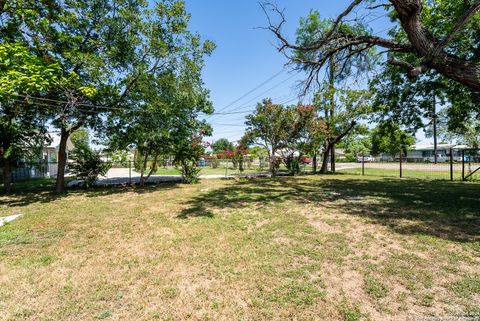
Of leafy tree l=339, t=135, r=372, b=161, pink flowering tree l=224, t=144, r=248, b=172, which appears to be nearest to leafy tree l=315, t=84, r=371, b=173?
pink flowering tree l=224, t=144, r=248, b=172

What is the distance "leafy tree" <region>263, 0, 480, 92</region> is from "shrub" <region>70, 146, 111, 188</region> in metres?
9.80

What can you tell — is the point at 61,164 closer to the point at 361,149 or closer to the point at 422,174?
the point at 422,174

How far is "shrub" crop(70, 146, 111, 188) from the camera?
1081 cm

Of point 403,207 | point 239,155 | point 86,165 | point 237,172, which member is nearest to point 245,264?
point 403,207

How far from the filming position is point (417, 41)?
18.5ft

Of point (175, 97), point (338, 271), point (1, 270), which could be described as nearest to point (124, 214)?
point (1, 270)

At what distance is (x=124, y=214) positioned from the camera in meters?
5.98

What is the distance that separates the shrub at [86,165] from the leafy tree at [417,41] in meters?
9.80

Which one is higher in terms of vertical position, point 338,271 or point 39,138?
point 39,138

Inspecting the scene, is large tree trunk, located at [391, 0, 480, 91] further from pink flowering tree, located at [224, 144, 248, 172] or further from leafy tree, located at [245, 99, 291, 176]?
pink flowering tree, located at [224, 144, 248, 172]

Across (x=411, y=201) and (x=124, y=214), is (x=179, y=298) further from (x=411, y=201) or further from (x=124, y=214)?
(x=411, y=201)

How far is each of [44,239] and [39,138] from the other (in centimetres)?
898

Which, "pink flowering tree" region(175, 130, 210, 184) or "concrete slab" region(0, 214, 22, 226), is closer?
"concrete slab" region(0, 214, 22, 226)

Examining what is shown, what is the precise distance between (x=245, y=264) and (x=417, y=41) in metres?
6.60
